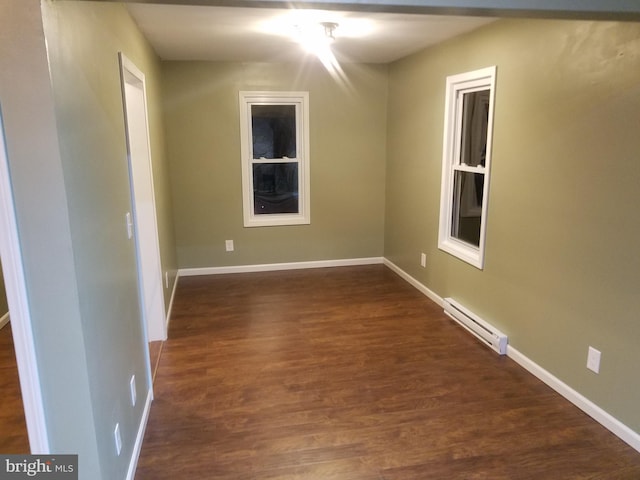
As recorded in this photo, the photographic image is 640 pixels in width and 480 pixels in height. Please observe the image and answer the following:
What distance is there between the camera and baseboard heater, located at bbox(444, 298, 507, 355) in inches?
128

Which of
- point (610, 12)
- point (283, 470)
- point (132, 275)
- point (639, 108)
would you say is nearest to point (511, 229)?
point (639, 108)

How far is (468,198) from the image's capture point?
3939 mm

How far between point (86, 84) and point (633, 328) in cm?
275

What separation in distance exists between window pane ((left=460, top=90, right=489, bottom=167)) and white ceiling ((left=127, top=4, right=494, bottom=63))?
0.55 metres

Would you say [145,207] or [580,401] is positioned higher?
[145,207]

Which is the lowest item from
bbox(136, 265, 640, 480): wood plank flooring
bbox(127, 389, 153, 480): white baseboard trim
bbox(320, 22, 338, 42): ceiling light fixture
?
bbox(136, 265, 640, 480): wood plank flooring

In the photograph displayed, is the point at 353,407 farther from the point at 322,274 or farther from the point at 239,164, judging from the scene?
the point at 239,164

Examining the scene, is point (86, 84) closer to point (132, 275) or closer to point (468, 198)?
point (132, 275)

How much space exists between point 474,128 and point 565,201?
1.33 m

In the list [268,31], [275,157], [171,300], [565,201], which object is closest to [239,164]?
[275,157]

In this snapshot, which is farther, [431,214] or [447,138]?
[431,214]

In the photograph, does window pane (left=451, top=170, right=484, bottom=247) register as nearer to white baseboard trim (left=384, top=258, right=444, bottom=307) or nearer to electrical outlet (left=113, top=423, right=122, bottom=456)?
white baseboard trim (left=384, top=258, right=444, bottom=307)

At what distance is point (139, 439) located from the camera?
231cm

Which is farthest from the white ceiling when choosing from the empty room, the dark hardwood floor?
the dark hardwood floor
